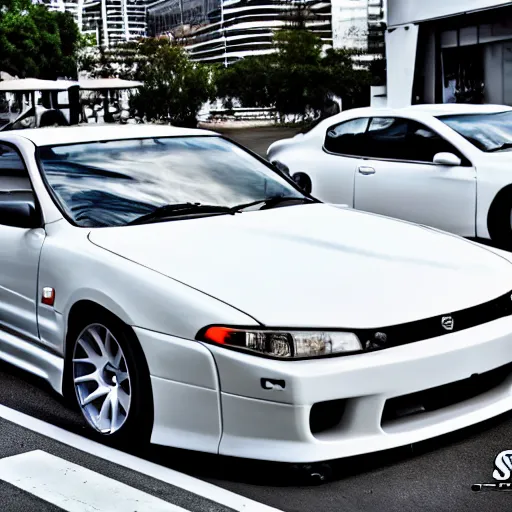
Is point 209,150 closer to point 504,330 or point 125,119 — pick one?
point 504,330

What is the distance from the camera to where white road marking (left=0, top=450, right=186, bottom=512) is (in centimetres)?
363

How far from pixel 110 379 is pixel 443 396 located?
1.41 metres

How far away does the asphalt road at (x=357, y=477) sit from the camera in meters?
3.62

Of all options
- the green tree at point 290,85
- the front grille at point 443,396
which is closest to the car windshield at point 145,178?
the front grille at point 443,396

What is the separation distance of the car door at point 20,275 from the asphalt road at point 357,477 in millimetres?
708

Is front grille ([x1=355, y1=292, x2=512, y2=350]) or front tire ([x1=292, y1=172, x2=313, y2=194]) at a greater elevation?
front tire ([x1=292, y1=172, x2=313, y2=194])

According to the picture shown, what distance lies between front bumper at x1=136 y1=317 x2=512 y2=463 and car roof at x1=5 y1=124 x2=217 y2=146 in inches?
72.0

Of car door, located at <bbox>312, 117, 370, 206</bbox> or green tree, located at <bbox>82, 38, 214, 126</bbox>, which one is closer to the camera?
car door, located at <bbox>312, 117, 370, 206</bbox>

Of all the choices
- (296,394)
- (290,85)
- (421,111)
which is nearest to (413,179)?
(421,111)

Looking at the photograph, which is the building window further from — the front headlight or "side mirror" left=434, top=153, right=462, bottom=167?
the front headlight

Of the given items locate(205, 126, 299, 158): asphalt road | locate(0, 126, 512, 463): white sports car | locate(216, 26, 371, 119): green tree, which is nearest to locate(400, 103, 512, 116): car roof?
locate(0, 126, 512, 463): white sports car

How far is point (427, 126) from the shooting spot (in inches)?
359

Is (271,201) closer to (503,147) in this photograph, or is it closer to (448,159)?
(448,159)

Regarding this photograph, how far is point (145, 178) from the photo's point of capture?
5129 mm
